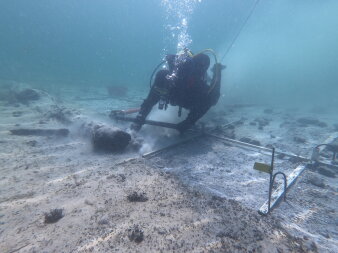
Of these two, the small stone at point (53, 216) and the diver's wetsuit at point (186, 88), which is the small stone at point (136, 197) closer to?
the small stone at point (53, 216)

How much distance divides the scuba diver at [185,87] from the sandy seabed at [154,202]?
1236 millimetres

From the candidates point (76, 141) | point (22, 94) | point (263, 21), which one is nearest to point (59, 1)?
point (263, 21)

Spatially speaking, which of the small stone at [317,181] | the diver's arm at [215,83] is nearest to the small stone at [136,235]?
the small stone at [317,181]

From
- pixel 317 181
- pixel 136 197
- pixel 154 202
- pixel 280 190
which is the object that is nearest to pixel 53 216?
pixel 136 197

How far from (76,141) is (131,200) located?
11.9ft

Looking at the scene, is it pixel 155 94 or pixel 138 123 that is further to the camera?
pixel 155 94

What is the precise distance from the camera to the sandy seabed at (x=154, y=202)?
2.50 meters

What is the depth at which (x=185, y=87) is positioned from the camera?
6141 mm

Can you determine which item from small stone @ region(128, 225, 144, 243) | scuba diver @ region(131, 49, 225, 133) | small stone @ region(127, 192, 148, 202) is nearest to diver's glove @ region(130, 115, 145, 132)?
scuba diver @ region(131, 49, 225, 133)

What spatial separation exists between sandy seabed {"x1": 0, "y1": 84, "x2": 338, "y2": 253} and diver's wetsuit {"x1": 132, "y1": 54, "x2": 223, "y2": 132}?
1265 millimetres

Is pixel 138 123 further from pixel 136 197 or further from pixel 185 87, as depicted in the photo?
pixel 136 197

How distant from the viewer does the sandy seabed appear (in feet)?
8.20

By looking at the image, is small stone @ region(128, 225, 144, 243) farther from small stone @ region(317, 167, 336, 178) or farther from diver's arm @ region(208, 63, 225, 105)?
diver's arm @ region(208, 63, 225, 105)

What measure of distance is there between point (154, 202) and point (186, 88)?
12.3 ft
